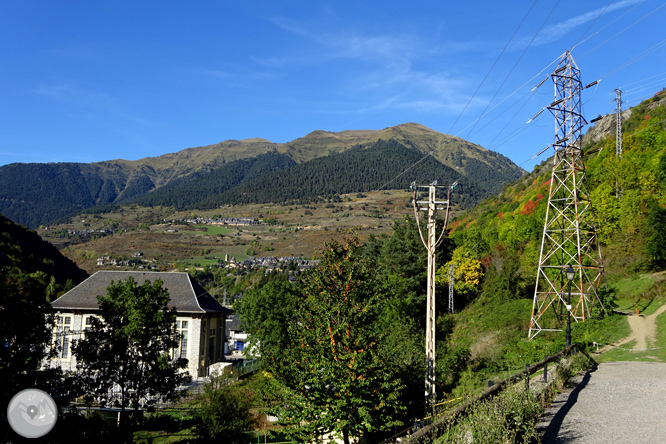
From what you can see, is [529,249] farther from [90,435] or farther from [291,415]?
[90,435]

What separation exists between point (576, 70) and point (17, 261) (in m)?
107

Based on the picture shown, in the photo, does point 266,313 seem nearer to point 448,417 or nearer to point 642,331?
point 642,331

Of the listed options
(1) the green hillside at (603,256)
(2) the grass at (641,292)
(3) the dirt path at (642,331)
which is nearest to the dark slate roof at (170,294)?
(1) the green hillside at (603,256)

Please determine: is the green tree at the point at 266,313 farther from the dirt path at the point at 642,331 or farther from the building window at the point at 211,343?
the dirt path at the point at 642,331

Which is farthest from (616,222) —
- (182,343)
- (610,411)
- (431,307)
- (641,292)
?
(182,343)

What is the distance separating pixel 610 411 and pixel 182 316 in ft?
168

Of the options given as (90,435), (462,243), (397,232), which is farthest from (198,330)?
(462,243)

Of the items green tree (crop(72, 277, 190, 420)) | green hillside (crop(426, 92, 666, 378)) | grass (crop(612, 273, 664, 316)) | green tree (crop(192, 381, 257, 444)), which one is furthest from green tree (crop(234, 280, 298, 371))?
grass (crop(612, 273, 664, 316))

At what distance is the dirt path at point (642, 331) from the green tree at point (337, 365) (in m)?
9.78

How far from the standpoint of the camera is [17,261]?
318 ft

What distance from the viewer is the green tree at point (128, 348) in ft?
89.0

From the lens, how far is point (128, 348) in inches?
1108

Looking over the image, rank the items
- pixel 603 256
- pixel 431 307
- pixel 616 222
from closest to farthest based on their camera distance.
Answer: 1. pixel 431 307
2. pixel 603 256
3. pixel 616 222

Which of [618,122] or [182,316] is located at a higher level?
[618,122]
